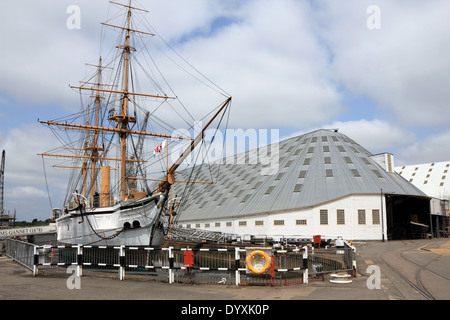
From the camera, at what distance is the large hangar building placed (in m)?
49.0

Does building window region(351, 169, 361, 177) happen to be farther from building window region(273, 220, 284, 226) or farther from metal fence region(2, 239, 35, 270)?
metal fence region(2, 239, 35, 270)

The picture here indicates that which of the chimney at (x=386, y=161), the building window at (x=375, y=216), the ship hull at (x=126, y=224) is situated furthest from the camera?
the chimney at (x=386, y=161)

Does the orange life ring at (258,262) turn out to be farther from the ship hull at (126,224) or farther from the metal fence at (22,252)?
the ship hull at (126,224)

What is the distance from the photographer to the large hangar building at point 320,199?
1929 inches

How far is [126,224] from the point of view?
2927 centimetres

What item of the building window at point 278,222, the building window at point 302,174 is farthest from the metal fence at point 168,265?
the building window at point 302,174

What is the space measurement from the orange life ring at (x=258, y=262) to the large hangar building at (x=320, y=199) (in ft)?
95.9

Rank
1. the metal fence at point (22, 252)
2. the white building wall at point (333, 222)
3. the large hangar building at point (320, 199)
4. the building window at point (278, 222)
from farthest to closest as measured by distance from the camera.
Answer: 1. the building window at point (278, 222)
2. the large hangar building at point (320, 199)
3. the white building wall at point (333, 222)
4. the metal fence at point (22, 252)

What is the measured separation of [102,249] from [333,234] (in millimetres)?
38201

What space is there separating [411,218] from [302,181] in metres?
19.2

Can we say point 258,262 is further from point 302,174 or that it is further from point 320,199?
point 302,174

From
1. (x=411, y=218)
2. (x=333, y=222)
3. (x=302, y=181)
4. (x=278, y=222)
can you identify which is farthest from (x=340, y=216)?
(x=411, y=218)

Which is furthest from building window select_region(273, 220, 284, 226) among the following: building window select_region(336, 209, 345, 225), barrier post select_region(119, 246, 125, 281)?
barrier post select_region(119, 246, 125, 281)
